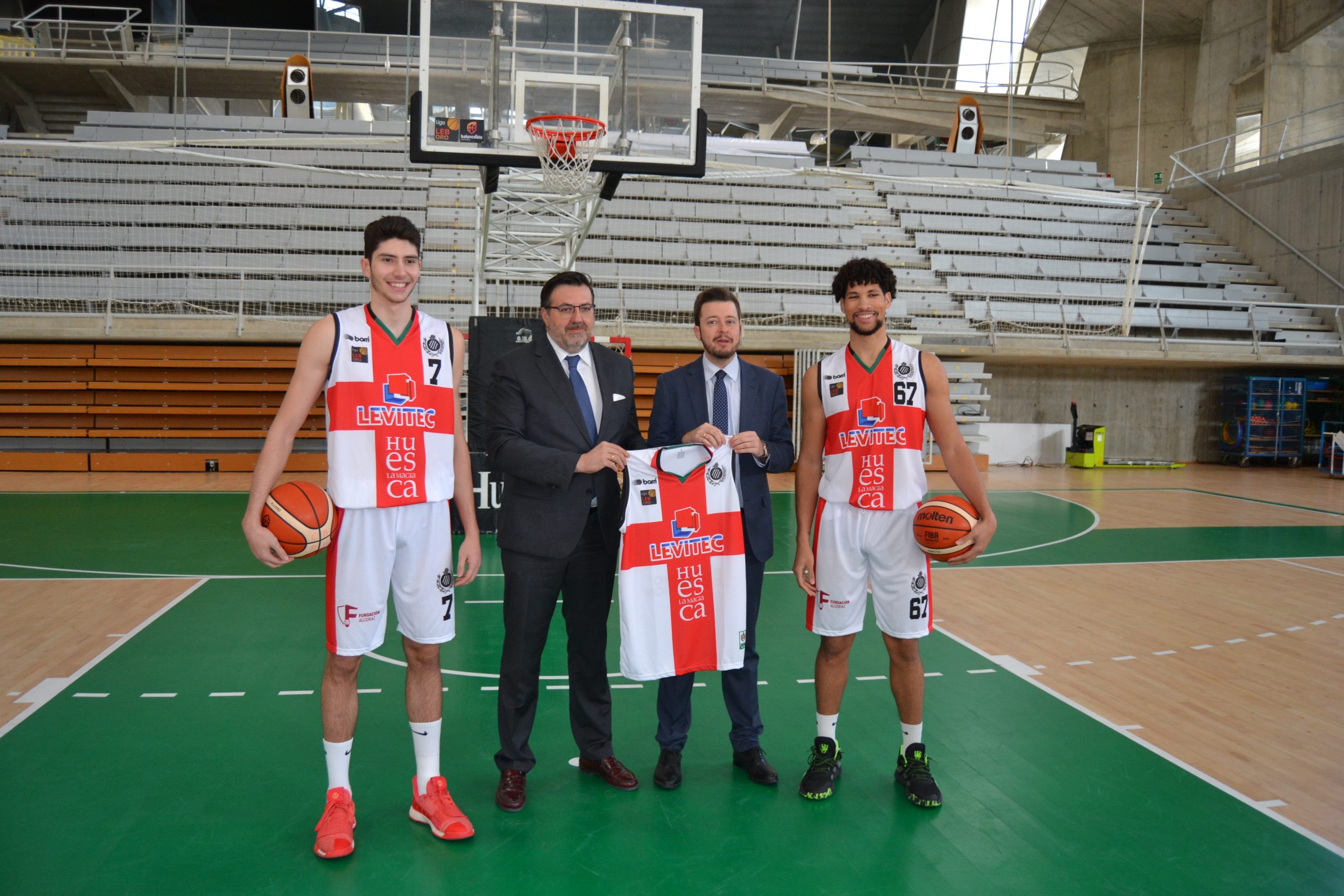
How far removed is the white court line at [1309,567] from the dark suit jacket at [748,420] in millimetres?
6102

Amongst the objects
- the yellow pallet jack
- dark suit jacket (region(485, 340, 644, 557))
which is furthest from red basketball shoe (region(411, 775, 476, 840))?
the yellow pallet jack

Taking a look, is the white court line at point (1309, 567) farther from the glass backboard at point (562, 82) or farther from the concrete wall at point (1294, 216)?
the concrete wall at point (1294, 216)

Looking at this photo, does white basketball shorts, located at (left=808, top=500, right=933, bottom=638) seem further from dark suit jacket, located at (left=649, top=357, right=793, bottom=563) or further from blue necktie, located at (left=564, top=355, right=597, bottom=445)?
blue necktie, located at (left=564, top=355, right=597, bottom=445)

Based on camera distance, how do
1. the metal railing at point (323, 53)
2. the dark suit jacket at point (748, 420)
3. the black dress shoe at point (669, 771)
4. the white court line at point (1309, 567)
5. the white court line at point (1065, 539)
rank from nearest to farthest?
the black dress shoe at point (669, 771), the dark suit jacket at point (748, 420), the white court line at point (1309, 567), the white court line at point (1065, 539), the metal railing at point (323, 53)

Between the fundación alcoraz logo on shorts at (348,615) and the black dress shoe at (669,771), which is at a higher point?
the fundación alcoraz logo on shorts at (348,615)

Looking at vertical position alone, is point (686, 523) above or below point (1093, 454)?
above

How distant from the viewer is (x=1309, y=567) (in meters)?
7.28

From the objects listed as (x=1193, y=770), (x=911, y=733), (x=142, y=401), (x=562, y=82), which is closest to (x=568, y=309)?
(x=911, y=733)

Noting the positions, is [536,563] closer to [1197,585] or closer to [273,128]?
[1197,585]

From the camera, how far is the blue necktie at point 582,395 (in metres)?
3.20

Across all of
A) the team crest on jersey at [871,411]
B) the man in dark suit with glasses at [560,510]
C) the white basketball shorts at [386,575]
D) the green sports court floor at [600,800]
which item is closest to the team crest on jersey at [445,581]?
the white basketball shorts at [386,575]

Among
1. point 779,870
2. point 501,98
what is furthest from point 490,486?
point 779,870

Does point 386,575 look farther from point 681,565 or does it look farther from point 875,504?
point 875,504

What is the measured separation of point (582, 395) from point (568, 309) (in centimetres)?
33
